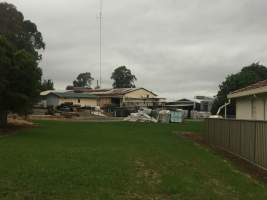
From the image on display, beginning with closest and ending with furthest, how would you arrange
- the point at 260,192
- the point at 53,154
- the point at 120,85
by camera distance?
the point at 260,192, the point at 53,154, the point at 120,85

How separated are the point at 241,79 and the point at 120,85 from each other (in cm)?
9446

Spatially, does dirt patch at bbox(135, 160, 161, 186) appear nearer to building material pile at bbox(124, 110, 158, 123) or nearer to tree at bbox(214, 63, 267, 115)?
tree at bbox(214, 63, 267, 115)

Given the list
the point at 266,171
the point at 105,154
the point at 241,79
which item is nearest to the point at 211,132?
the point at 105,154

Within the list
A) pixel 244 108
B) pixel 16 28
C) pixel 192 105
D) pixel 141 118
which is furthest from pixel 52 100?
pixel 244 108

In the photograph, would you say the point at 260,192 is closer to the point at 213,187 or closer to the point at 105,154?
the point at 213,187

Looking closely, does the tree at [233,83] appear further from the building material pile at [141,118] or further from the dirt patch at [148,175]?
the dirt patch at [148,175]

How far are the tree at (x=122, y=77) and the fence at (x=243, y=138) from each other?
127233mm

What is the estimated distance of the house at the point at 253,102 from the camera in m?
22.6

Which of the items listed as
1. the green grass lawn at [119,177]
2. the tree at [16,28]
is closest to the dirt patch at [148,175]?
the green grass lawn at [119,177]

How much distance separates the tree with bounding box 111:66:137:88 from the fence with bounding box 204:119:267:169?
417 feet

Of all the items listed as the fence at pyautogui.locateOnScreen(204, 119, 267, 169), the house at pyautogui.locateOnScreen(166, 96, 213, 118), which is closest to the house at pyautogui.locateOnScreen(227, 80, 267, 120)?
the fence at pyautogui.locateOnScreen(204, 119, 267, 169)

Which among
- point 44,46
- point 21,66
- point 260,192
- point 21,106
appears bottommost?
point 260,192

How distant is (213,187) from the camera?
12023 millimetres

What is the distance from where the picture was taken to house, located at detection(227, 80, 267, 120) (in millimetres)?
22584
